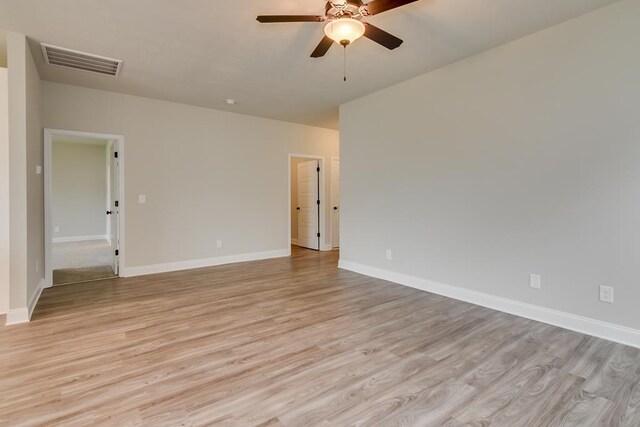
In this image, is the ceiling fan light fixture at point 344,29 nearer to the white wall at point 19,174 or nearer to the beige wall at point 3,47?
the white wall at point 19,174

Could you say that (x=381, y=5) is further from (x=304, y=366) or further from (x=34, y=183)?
(x=34, y=183)

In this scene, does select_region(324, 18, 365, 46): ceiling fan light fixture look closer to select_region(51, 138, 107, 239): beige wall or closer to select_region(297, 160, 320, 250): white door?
select_region(297, 160, 320, 250): white door

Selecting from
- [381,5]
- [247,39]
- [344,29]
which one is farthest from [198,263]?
[381,5]

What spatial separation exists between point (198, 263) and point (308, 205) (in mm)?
2826

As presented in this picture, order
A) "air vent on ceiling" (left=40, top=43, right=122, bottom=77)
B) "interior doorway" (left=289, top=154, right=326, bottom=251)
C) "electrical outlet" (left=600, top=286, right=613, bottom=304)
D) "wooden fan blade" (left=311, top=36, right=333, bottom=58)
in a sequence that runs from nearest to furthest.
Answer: "wooden fan blade" (left=311, top=36, right=333, bottom=58) < "electrical outlet" (left=600, top=286, right=613, bottom=304) < "air vent on ceiling" (left=40, top=43, right=122, bottom=77) < "interior doorway" (left=289, top=154, right=326, bottom=251)

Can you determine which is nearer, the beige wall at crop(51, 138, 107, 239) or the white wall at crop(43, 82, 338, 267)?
the white wall at crop(43, 82, 338, 267)

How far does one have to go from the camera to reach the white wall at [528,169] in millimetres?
2592

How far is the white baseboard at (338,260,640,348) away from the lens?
102 inches

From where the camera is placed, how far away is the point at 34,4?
2.55 metres

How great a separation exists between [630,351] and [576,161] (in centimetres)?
158

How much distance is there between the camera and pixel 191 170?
5.32 m

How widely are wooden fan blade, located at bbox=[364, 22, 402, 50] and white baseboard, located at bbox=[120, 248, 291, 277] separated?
4441mm

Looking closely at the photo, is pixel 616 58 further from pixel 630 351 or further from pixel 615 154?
pixel 630 351

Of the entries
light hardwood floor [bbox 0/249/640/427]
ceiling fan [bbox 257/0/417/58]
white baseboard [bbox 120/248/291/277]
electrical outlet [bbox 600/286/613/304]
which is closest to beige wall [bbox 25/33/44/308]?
light hardwood floor [bbox 0/249/640/427]
